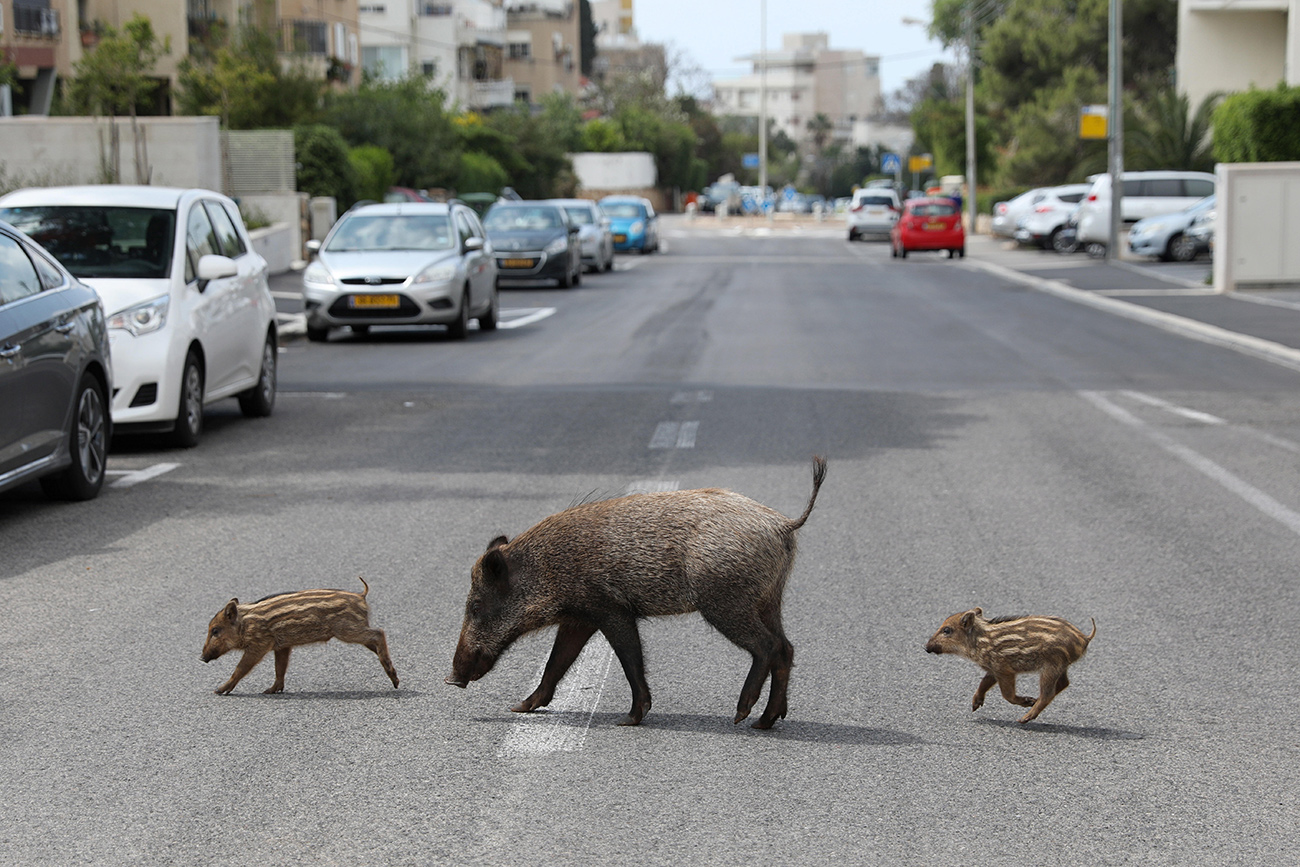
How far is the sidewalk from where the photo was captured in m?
20.5

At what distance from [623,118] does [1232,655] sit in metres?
100

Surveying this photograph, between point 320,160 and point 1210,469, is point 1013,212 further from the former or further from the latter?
point 1210,469

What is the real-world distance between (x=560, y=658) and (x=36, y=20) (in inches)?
1670

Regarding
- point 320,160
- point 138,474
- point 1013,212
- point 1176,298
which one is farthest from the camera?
point 1013,212

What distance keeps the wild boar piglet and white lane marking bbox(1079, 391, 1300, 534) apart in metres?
3.93

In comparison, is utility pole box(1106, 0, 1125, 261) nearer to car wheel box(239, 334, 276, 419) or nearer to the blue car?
the blue car

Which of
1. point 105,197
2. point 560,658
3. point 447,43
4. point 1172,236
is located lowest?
point 560,658

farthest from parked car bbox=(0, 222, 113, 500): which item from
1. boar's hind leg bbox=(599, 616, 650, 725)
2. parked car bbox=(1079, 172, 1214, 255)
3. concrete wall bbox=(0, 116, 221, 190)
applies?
parked car bbox=(1079, 172, 1214, 255)

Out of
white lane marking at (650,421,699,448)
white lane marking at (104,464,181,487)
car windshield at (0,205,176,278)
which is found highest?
car windshield at (0,205,176,278)

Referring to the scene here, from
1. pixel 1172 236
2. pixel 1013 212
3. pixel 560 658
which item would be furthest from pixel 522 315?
pixel 1013 212

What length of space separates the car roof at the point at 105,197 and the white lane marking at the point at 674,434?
395 centimetres

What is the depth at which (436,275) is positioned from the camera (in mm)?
20375

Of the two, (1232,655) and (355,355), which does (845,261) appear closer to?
(355,355)

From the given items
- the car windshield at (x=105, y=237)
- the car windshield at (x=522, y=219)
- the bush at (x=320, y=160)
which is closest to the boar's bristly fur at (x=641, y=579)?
the car windshield at (x=105, y=237)
